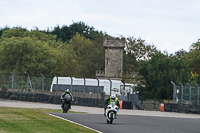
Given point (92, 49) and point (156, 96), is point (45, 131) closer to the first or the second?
point (156, 96)

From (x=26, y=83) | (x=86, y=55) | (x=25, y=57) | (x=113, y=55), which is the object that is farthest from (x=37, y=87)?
(x=86, y=55)

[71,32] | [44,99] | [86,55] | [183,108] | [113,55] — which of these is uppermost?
[71,32]

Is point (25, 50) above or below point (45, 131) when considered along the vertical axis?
above

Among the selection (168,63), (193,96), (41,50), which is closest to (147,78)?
(168,63)

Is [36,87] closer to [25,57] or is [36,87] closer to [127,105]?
[127,105]

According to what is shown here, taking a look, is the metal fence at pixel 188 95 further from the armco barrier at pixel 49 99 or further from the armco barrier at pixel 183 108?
the armco barrier at pixel 49 99

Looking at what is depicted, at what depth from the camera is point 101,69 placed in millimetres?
112625

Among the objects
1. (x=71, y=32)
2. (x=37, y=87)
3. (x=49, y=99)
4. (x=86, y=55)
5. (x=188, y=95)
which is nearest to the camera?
(x=188, y=95)

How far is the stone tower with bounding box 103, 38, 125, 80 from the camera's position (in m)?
103

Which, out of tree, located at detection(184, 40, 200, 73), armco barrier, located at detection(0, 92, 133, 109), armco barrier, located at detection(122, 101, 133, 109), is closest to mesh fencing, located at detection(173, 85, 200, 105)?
armco barrier, located at detection(122, 101, 133, 109)

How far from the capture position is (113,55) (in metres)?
104

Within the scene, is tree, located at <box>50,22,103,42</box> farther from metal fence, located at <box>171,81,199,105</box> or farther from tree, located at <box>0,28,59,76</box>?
metal fence, located at <box>171,81,199,105</box>

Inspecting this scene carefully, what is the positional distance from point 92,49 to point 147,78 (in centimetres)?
4284

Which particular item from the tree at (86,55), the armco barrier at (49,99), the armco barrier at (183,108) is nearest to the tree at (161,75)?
the armco barrier at (49,99)
